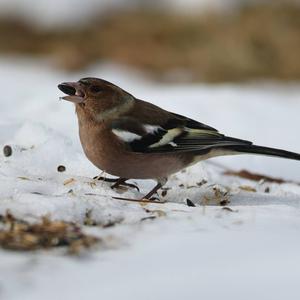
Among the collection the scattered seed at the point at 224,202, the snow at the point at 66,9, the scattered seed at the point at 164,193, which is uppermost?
the snow at the point at 66,9

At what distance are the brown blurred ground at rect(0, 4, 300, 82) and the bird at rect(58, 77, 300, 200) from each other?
6856mm

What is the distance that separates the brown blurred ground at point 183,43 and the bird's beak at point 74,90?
6.90 m

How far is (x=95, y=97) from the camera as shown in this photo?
17.8 ft

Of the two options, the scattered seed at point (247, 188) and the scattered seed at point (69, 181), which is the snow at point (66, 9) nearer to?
the scattered seed at point (247, 188)

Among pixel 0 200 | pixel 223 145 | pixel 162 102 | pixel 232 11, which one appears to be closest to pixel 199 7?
pixel 232 11

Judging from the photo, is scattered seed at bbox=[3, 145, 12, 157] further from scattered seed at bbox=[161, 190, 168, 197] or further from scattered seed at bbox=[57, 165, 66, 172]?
scattered seed at bbox=[161, 190, 168, 197]

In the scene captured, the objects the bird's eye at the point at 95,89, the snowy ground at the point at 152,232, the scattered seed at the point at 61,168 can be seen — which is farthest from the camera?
the scattered seed at the point at 61,168

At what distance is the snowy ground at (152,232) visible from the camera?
3193 mm

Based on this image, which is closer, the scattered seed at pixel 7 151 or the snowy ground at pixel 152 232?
the snowy ground at pixel 152 232

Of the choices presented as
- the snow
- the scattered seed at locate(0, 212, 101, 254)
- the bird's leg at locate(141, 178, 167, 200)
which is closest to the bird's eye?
the bird's leg at locate(141, 178, 167, 200)

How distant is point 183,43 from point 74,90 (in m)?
8.38

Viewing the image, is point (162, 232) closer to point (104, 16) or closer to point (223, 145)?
point (223, 145)

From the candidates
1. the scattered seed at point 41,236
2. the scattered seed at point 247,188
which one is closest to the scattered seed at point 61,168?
the scattered seed at point 247,188

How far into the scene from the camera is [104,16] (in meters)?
14.9
